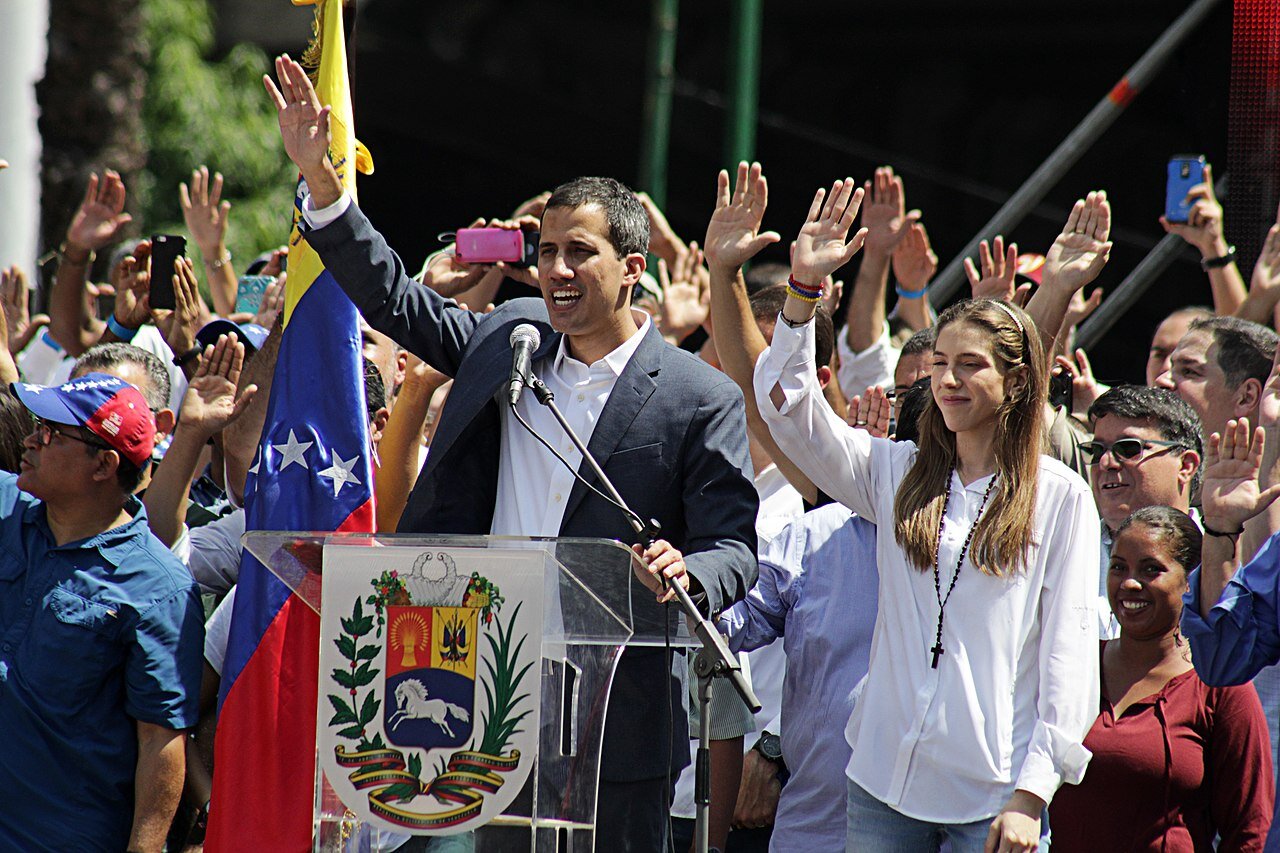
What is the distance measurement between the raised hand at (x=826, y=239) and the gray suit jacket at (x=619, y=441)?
348mm

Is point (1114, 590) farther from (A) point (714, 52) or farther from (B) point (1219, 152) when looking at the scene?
(A) point (714, 52)

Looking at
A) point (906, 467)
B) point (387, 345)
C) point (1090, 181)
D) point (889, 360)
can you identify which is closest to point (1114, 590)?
point (906, 467)

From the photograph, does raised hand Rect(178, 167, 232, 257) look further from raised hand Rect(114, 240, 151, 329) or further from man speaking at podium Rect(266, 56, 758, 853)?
man speaking at podium Rect(266, 56, 758, 853)

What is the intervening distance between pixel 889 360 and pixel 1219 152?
2.32m

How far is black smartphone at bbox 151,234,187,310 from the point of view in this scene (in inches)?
242

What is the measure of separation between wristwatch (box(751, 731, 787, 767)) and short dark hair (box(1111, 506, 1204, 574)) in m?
1.12

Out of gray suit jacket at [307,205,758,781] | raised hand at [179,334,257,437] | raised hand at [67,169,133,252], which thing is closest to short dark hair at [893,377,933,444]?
gray suit jacket at [307,205,758,781]

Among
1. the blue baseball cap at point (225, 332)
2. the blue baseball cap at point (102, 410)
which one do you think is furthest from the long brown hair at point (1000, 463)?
the blue baseball cap at point (225, 332)

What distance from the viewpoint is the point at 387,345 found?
6074 mm

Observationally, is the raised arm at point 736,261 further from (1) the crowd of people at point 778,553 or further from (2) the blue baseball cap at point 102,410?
(2) the blue baseball cap at point 102,410

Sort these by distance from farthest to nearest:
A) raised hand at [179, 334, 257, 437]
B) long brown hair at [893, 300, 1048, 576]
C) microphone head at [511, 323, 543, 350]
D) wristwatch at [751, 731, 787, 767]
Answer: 1. raised hand at [179, 334, 257, 437]
2. wristwatch at [751, 731, 787, 767]
3. long brown hair at [893, 300, 1048, 576]
4. microphone head at [511, 323, 543, 350]

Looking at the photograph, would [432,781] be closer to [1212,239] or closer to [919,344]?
[919,344]

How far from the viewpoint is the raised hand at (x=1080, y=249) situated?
4.95 metres

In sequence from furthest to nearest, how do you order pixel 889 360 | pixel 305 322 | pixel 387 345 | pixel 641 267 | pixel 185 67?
pixel 185 67 < pixel 889 360 < pixel 387 345 < pixel 305 322 < pixel 641 267
